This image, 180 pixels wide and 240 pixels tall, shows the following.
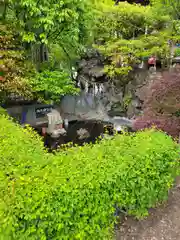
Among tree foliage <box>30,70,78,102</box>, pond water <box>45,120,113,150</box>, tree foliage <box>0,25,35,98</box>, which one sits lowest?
pond water <box>45,120,113,150</box>

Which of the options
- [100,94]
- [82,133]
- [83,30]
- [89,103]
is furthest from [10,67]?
[100,94]

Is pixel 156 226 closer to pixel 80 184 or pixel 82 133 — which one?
pixel 80 184

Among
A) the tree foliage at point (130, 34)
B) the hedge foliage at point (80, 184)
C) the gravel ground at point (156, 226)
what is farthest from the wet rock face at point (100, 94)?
the hedge foliage at point (80, 184)

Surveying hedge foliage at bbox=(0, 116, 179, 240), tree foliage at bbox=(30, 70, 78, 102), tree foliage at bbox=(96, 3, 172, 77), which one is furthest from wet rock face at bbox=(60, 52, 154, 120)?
hedge foliage at bbox=(0, 116, 179, 240)

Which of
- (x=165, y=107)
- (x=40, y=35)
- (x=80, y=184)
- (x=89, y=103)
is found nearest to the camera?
(x=80, y=184)

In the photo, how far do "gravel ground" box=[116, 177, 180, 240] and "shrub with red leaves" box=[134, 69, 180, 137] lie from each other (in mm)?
1911

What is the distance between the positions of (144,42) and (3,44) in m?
6.04

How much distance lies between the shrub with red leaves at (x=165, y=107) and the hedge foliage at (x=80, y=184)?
4.05 ft

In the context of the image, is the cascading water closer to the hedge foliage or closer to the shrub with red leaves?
the shrub with red leaves

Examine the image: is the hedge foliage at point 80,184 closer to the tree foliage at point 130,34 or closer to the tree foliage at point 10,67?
the tree foliage at point 10,67

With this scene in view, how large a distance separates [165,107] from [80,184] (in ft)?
11.8

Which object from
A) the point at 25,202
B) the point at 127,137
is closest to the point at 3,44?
the point at 127,137

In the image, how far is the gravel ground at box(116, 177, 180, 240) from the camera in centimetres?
420

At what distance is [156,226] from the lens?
441cm
